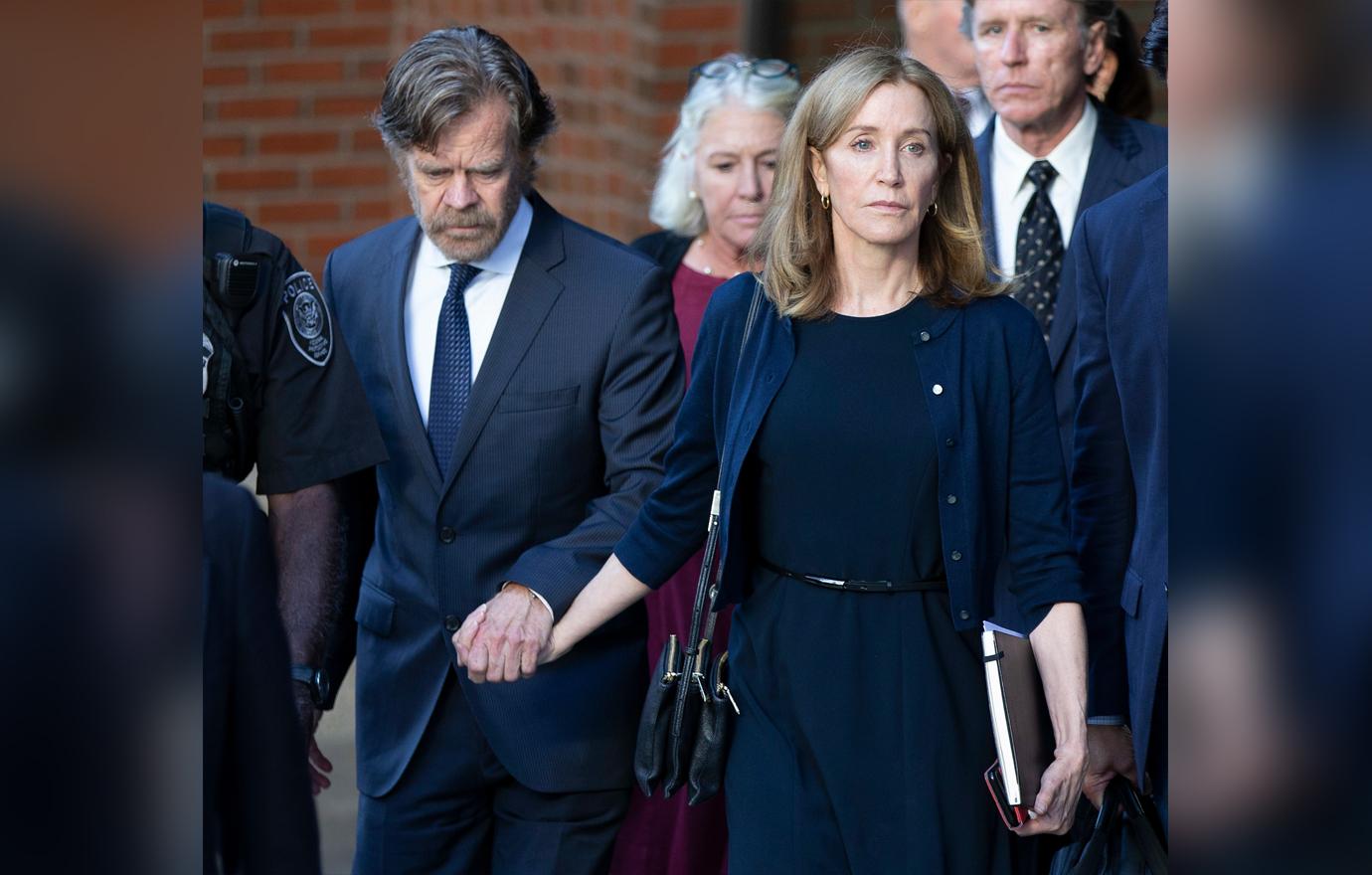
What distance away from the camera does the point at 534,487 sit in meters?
3.28

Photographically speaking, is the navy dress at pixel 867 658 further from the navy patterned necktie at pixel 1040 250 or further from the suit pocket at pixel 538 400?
the navy patterned necktie at pixel 1040 250

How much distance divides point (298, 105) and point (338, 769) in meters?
2.13

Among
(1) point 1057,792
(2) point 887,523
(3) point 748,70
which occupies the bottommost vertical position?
(1) point 1057,792

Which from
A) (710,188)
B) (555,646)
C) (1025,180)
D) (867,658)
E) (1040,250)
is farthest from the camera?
(710,188)

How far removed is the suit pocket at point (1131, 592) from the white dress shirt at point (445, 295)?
1.16m

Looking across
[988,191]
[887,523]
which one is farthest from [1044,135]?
[887,523]

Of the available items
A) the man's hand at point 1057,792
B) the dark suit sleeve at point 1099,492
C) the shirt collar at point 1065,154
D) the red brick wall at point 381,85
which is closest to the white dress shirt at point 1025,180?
the shirt collar at point 1065,154

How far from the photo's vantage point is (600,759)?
129 inches

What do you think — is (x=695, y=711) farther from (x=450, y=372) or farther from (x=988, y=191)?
(x=988, y=191)

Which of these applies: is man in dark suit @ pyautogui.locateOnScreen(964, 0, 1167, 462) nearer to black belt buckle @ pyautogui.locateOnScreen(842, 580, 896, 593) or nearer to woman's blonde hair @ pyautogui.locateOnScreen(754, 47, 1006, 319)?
woman's blonde hair @ pyautogui.locateOnScreen(754, 47, 1006, 319)

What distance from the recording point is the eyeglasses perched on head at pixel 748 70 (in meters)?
4.35

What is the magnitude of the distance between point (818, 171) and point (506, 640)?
2.92ft

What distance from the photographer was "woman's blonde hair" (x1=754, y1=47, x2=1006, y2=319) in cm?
284

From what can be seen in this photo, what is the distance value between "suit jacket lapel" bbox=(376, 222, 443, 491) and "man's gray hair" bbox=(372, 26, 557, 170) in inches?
8.4
